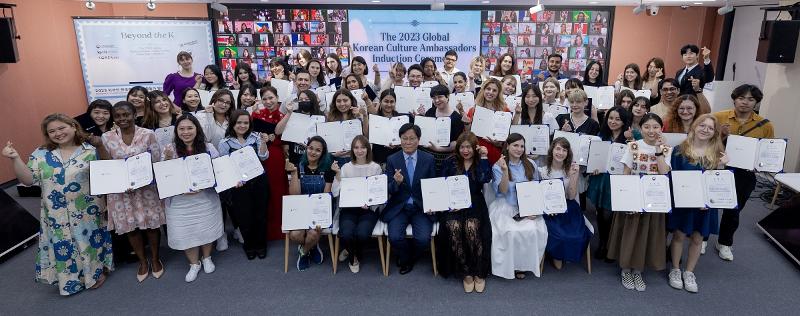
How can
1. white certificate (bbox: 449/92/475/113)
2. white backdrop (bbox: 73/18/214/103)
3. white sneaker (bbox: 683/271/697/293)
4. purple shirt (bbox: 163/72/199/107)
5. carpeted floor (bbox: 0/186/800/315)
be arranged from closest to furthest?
carpeted floor (bbox: 0/186/800/315) < white sneaker (bbox: 683/271/697/293) < white certificate (bbox: 449/92/475/113) < purple shirt (bbox: 163/72/199/107) < white backdrop (bbox: 73/18/214/103)

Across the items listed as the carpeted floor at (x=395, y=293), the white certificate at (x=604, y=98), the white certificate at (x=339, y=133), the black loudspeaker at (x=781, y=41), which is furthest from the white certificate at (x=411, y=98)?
the black loudspeaker at (x=781, y=41)

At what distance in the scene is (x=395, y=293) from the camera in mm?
3717

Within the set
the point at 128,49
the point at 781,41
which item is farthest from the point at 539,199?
the point at 128,49

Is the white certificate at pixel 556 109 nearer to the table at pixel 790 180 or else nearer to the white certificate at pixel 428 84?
the white certificate at pixel 428 84

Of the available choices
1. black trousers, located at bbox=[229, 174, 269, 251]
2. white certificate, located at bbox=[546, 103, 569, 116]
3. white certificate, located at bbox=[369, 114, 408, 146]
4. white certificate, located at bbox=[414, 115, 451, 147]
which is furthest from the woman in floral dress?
white certificate, located at bbox=[546, 103, 569, 116]

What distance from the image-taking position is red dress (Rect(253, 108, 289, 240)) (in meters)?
4.39

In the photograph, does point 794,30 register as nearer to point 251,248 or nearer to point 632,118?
point 632,118

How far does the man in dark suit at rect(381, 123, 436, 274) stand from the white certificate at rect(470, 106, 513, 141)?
732 mm

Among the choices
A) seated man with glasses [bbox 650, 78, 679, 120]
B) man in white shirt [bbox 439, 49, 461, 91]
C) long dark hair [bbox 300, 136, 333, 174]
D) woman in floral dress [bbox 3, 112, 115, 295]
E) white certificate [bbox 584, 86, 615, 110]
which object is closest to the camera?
woman in floral dress [bbox 3, 112, 115, 295]

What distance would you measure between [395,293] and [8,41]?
5.66 metres

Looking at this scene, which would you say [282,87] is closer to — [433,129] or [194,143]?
[194,143]

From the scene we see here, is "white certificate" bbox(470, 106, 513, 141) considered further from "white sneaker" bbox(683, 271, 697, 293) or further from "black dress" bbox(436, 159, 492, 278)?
"white sneaker" bbox(683, 271, 697, 293)

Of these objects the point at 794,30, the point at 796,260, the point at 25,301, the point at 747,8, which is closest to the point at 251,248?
the point at 25,301

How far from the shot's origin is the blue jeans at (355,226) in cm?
388
